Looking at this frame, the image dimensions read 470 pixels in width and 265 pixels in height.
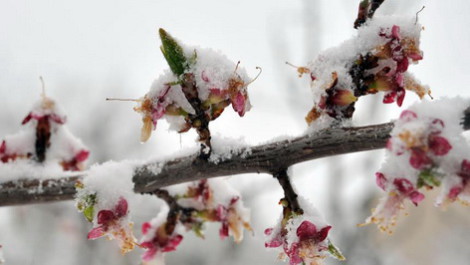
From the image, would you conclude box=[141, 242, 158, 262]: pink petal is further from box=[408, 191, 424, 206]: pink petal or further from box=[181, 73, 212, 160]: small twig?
box=[408, 191, 424, 206]: pink petal

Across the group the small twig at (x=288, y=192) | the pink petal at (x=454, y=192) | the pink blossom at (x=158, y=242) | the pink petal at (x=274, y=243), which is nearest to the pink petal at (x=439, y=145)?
the pink petal at (x=454, y=192)

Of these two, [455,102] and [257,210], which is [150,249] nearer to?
[455,102]

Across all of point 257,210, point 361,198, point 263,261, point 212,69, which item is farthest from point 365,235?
point 263,261

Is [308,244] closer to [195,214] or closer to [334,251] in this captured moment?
[334,251]

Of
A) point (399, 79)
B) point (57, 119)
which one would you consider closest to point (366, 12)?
point (399, 79)

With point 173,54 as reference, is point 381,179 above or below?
below
